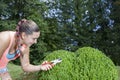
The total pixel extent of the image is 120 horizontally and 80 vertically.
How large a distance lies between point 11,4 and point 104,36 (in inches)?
268

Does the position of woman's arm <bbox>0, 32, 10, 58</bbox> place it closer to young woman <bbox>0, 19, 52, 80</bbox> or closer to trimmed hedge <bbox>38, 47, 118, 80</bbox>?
young woman <bbox>0, 19, 52, 80</bbox>

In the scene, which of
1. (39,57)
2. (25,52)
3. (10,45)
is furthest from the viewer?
(39,57)

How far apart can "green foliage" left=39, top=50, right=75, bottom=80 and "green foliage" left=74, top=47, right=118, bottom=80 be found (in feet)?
0.50

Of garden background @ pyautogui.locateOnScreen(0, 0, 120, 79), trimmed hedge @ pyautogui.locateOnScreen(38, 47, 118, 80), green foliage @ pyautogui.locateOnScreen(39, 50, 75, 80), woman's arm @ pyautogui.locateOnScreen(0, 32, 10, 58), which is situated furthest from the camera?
garden background @ pyautogui.locateOnScreen(0, 0, 120, 79)

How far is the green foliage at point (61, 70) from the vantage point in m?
5.14

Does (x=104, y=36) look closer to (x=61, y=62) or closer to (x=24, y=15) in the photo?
(x=24, y=15)

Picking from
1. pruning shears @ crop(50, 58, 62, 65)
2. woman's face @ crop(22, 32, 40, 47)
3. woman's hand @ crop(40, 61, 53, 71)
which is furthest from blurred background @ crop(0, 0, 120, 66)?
woman's face @ crop(22, 32, 40, 47)

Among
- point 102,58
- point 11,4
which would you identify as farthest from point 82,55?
point 11,4

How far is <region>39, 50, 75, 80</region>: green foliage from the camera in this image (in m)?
5.14

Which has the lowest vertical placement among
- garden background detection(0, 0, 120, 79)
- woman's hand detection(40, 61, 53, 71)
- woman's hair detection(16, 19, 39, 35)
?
garden background detection(0, 0, 120, 79)

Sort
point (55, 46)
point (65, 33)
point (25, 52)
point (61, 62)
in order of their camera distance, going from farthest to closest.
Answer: point (65, 33) → point (55, 46) → point (61, 62) → point (25, 52)

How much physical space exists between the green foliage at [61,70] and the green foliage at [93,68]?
0.50 feet

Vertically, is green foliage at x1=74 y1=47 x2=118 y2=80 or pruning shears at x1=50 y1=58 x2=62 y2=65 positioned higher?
pruning shears at x1=50 y1=58 x2=62 y2=65

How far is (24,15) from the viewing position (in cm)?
1820
